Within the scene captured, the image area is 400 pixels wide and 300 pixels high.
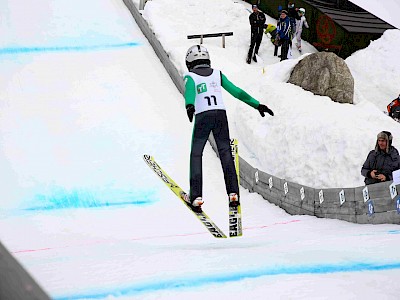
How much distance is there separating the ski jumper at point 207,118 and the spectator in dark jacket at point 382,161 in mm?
1555

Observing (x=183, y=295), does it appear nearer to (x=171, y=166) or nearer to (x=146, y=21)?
(x=171, y=166)

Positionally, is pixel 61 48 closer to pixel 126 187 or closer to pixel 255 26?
pixel 255 26


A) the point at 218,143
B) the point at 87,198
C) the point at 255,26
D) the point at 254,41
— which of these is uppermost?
the point at 218,143

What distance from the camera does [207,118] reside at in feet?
20.8

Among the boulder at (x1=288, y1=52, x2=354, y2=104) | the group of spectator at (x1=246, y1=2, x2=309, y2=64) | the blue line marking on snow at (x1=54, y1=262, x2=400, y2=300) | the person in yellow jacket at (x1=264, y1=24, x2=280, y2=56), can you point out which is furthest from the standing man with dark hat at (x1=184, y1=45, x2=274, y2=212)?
the person in yellow jacket at (x1=264, y1=24, x2=280, y2=56)

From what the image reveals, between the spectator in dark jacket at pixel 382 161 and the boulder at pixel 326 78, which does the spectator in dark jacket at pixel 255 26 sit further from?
the spectator in dark jacket at pixel 382 161

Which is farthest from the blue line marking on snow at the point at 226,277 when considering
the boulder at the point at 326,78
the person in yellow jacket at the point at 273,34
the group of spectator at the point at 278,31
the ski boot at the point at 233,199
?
the person in yellow jacket at the point at 273,34

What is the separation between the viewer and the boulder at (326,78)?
11.3 m

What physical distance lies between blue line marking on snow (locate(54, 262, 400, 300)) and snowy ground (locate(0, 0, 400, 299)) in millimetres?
13

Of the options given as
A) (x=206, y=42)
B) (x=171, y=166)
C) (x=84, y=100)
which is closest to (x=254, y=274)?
(x=171, y=166)

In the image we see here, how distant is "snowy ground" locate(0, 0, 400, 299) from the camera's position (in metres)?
4.06

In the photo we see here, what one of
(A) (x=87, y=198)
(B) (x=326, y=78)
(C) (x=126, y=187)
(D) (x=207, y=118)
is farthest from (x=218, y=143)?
(B) (x=326, y=78)

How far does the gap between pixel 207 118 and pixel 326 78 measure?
5439 millimetres

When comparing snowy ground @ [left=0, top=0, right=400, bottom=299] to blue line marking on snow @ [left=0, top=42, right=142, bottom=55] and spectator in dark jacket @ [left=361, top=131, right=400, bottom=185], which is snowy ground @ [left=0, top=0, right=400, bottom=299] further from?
spectator in dark jacket @ [left=361, top=131, right=400, bottom=185]
